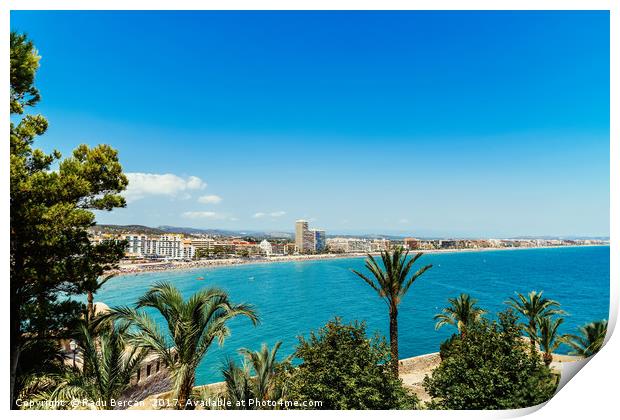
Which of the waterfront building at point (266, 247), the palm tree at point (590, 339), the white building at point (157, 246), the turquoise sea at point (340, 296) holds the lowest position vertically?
the turquoise sea at point (340, 296)

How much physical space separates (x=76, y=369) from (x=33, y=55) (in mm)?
4509

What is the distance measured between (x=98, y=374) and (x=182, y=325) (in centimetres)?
137

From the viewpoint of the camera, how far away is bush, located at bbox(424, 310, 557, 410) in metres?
4.82

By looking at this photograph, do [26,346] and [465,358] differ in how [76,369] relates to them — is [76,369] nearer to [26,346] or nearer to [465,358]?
[26,346]

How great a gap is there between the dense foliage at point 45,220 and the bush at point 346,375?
10.8 feet

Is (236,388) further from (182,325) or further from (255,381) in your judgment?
(182,325)

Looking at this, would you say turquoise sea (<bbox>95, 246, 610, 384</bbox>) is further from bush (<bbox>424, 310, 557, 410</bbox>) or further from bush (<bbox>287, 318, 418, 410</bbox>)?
bush (<bbox>424, 310, 557, 410</bbox>)

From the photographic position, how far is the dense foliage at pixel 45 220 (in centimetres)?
474

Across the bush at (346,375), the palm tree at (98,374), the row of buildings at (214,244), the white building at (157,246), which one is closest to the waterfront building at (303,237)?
the row of buildings at (214,244)

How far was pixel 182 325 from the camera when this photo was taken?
16.0 ft

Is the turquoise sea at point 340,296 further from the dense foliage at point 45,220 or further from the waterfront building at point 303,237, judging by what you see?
the dense foliage at point 45,220

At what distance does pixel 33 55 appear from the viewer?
5.17m

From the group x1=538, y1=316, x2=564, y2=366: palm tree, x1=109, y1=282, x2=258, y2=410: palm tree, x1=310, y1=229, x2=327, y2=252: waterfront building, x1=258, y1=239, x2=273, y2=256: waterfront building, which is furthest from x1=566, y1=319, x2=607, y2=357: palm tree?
x1=258, y1=239, x2=273, y2=256: waterfront building
